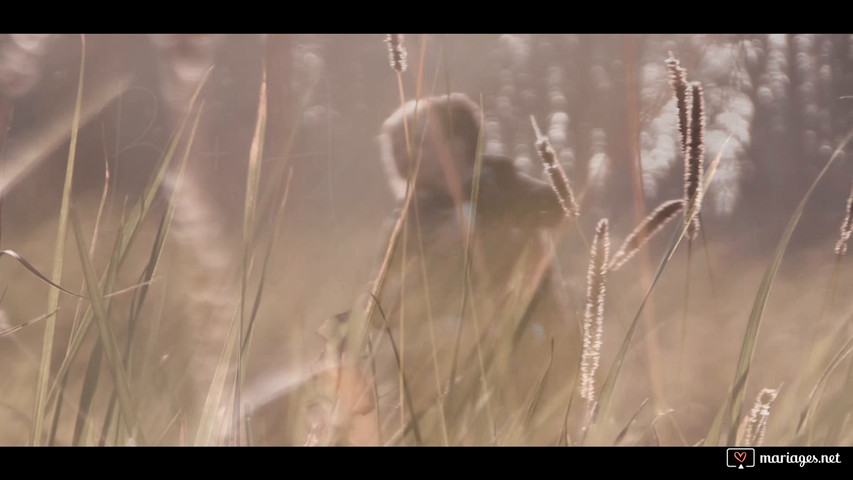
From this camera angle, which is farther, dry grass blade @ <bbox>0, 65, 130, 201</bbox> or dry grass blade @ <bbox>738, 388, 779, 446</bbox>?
dry grass blade @ <bbox>0, 65, 130, 201</bbox>

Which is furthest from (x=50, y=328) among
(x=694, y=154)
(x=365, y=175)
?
(x=694, y=154)

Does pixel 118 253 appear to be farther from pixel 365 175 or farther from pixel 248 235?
pixel 365 175

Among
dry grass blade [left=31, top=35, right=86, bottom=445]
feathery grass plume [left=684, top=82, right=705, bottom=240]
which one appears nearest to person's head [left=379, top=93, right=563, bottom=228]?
feathery grass plume [left=684, top=82, right=705, bottom=240]

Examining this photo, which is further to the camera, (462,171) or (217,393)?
(462,171)

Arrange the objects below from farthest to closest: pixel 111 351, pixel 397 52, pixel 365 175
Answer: pixel 365 175 → pixel 397 52 → pixel 111 351

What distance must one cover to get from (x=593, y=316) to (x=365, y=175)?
15.9 inches

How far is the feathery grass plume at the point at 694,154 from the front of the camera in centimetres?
57

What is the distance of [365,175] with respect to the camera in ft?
2.70

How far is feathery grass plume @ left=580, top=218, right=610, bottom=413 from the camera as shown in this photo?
22.0 inches

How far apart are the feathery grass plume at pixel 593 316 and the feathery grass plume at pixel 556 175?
6 cm

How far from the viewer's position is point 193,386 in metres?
0.66

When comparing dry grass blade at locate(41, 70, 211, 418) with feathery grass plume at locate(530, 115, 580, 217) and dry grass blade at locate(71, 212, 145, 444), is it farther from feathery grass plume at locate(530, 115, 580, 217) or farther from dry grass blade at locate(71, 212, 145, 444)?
feathery grass plume at locate(530, 115, 580, 217)

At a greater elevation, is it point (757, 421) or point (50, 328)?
point (50, 328)

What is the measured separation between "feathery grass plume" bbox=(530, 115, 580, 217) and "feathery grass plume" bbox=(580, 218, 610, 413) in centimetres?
6
